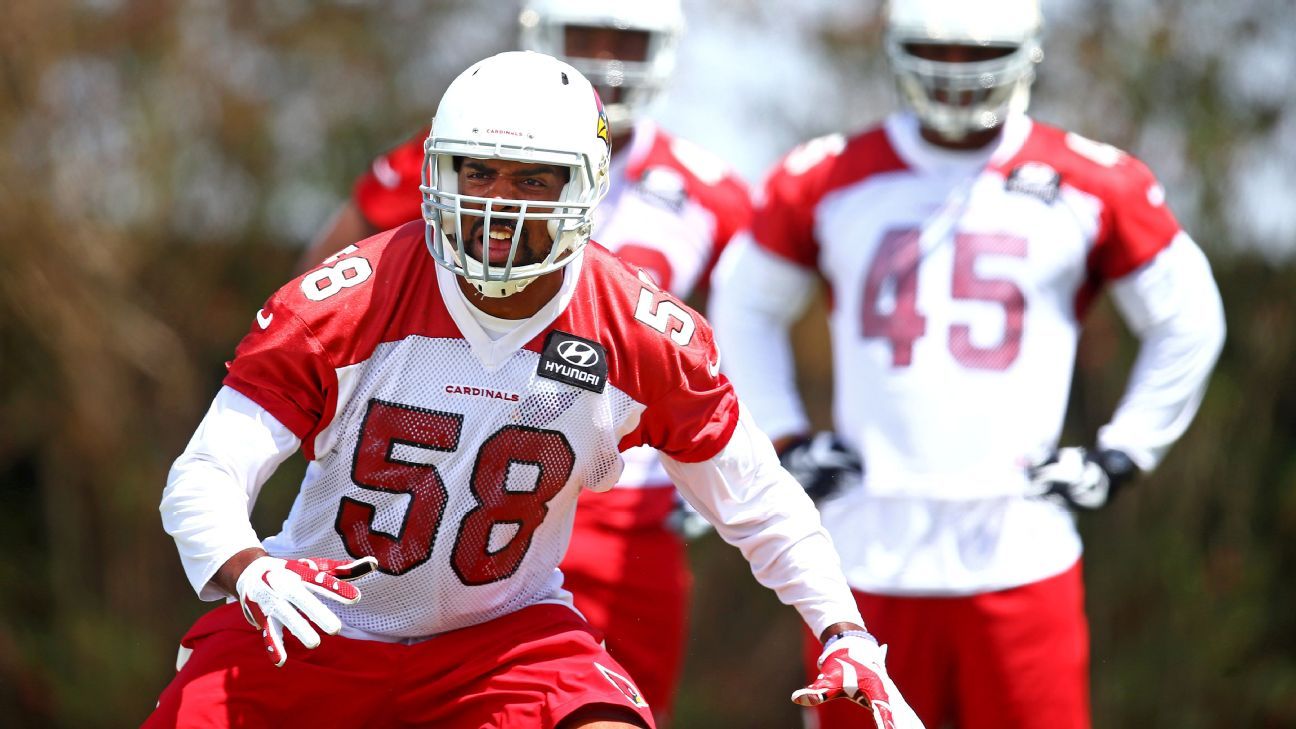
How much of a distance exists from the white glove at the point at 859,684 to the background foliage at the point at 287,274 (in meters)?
6.31

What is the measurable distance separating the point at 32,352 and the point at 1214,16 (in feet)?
21.6

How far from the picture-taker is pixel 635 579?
16.3 feet

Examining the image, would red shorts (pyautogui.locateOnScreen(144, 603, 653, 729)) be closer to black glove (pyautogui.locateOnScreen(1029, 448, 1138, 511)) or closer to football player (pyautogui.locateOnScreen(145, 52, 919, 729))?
football player (pyautogui.locateOnScreen(145, 52, 919, 729))

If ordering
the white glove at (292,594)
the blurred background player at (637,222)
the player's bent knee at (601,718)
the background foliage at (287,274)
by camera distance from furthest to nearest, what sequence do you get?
the background foliage at (287,274)
the blurred background player at (637,222)
the player's bent knee at (601,718)
the white glove at (292,594)

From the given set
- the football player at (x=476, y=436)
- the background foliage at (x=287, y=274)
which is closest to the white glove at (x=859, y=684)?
the football player at (x=476, y=436)

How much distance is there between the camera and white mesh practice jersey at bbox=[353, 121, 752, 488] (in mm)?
5137

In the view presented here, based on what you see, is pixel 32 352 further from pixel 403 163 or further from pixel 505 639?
pixel 505 639

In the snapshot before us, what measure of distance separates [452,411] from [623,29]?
220 centimetres

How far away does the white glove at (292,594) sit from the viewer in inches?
121

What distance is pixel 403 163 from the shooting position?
5363mm

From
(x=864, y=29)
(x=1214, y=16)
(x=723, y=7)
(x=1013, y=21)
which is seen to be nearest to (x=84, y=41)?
(x=723, y=7)

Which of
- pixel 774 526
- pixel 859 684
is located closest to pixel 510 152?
pixel 774 526

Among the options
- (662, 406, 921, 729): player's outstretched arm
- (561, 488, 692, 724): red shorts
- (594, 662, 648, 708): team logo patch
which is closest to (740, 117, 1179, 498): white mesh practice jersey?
(561, 488, 692, 724): red shorts

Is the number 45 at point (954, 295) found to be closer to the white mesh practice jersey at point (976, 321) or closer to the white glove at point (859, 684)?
the white mesh practice jersey at point (976, 321)
